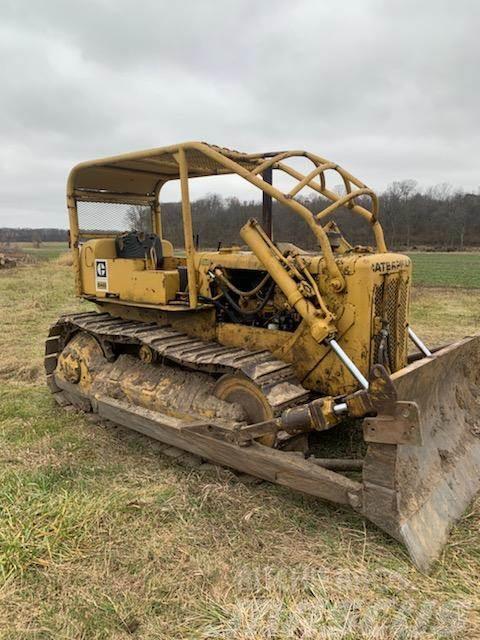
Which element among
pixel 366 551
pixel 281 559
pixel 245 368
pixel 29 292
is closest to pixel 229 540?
pixel 281 559

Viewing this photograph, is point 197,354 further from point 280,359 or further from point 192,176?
point 192,176

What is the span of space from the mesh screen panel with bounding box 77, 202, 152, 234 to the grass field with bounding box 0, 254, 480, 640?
2782 millimetres

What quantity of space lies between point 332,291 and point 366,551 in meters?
1.94

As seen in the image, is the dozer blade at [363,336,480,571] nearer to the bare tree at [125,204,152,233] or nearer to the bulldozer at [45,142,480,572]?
the bulldozer at [45,142,480,572]

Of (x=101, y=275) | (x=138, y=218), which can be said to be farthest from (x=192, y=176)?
(x=101, y=275)

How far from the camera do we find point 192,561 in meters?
3.17

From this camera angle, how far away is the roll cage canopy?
421cm

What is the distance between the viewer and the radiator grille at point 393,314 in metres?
4.08

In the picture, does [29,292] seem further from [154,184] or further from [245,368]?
[245,368]

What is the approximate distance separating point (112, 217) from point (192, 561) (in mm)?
4479

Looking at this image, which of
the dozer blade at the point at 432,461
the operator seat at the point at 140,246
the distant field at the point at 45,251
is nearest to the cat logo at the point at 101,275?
the operator seat at the point at 140,246

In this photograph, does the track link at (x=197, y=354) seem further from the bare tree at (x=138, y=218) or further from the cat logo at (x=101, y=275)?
the bare tree at (x=138, y=218)

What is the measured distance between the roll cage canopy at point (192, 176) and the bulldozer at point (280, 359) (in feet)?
0.07

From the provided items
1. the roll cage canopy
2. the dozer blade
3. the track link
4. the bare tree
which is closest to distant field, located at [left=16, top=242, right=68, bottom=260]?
the bare tree
